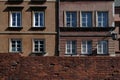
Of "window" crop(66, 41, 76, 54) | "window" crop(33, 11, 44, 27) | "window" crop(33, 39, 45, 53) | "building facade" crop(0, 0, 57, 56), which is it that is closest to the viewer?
"building facade" crop(0, 0, 57, 56)

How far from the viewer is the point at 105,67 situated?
14719 millimetres

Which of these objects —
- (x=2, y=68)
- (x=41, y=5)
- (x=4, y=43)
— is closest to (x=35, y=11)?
(x=41, y=5)

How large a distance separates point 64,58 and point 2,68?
6.49 ft

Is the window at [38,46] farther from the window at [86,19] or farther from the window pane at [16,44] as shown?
the window at [86,19]

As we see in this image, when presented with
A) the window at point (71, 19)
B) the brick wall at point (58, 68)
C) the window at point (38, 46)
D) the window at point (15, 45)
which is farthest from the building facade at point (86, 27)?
the brick wall at point (58, 68)

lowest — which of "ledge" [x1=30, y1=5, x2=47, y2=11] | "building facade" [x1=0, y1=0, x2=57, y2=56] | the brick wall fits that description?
the brick wall

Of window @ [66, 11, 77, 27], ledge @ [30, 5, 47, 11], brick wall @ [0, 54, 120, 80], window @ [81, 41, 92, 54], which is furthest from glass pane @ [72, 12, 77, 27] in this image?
brick wall @ [0, 54, 120, 80]

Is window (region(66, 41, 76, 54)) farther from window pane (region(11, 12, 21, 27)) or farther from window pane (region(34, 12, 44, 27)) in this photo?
window pane (region(11, 12, 21, 27))

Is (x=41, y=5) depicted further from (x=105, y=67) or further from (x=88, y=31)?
(x=105, y=67)

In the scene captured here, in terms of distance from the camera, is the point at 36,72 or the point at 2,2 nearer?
the point at 36,72

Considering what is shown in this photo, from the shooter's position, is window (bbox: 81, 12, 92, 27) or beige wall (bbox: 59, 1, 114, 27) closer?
beige wall (bbox: 59, 1, 114, 27)

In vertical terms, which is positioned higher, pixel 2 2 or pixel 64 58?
pixel 2 2

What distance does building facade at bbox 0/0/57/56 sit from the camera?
46719mm

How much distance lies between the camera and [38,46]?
154 ft
